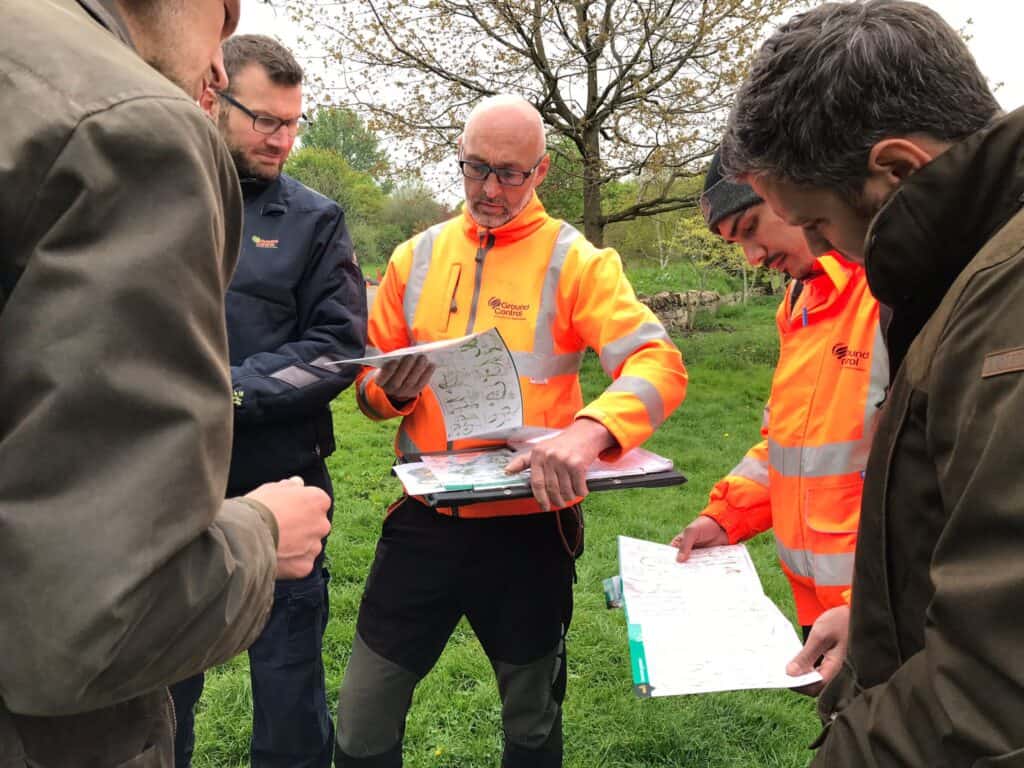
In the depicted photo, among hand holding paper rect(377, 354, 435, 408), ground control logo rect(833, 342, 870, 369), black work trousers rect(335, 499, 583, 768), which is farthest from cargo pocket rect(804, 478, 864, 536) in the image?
hand holding paper rect(377, 354, 435, 408)

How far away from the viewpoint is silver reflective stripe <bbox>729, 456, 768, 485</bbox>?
261 cm

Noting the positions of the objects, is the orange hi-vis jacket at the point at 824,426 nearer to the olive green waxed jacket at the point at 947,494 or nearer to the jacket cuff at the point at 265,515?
the olive green waxed jacket at the point at 947,494

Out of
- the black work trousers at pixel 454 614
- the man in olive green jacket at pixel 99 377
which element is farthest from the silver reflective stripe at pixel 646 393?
the man in olive green jacket at pixel 99 377

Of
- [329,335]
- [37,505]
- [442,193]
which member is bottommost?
[442,193]

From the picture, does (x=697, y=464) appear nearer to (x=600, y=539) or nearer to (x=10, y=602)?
(x=600, y=539)

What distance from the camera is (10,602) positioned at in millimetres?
932

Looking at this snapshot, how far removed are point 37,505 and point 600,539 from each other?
532 centimetres

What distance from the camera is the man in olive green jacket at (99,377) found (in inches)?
36.1

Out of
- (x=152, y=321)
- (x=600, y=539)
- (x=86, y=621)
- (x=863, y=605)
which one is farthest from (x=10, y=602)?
(x=600, y=539)

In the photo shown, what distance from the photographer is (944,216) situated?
115 centimetres

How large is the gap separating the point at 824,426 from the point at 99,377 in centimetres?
187

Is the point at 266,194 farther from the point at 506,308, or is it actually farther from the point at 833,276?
the point at 833,276

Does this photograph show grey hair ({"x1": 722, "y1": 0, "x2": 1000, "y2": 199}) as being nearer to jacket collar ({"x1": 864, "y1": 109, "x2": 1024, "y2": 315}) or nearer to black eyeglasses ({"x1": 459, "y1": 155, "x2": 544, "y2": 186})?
jacket collar ({"x1": 864, "y1": 109, "x2": 1024, "y2": 315})

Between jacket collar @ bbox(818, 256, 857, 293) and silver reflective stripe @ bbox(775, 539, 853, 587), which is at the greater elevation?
jacket collar @ bbox(818, 256, 857, 293)
